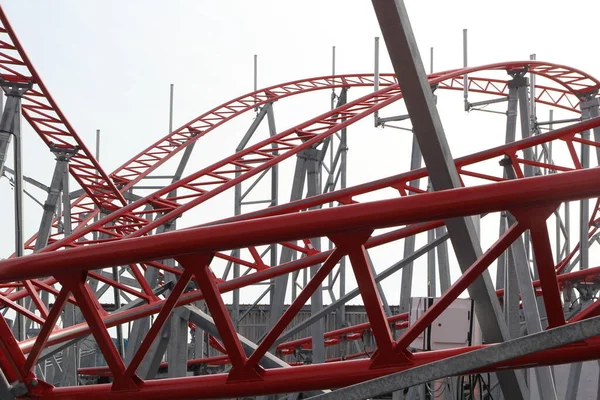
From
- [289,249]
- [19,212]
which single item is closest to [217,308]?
[19,212]

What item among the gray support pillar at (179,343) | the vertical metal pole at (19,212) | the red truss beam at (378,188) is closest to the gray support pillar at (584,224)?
the red truss beam at (378,188)

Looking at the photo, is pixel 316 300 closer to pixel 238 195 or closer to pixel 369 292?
pixel 238 195

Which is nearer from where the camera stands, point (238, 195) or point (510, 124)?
point (510, 124)

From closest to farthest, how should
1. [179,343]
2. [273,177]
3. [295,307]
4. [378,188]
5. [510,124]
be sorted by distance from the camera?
[295,307], [179,343], [378,188], [510,124], [273,177]

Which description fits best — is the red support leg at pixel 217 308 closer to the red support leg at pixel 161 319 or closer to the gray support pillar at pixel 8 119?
the red support leg at pixel 161 319

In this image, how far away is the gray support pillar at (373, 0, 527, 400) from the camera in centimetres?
411

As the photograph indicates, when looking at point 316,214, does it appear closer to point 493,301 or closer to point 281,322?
point 281,322

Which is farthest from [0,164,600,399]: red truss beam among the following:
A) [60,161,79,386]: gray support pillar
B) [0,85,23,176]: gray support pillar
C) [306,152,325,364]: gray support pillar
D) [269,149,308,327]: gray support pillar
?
[60,161,79,386]: gray support pillar

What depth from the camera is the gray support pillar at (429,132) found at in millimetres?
4105

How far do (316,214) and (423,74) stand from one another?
2.92 ft

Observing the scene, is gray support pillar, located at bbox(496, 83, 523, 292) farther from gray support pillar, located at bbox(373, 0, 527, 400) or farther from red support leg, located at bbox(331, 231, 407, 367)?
red support leg, located at bbox(331, 231, 407, 367)

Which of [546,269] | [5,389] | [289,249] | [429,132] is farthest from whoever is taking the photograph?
[289,249]

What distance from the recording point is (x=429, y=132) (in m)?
4.32

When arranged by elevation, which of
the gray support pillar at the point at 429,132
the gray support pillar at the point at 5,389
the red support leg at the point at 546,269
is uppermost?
the gray support pillar at the point at 429,132
